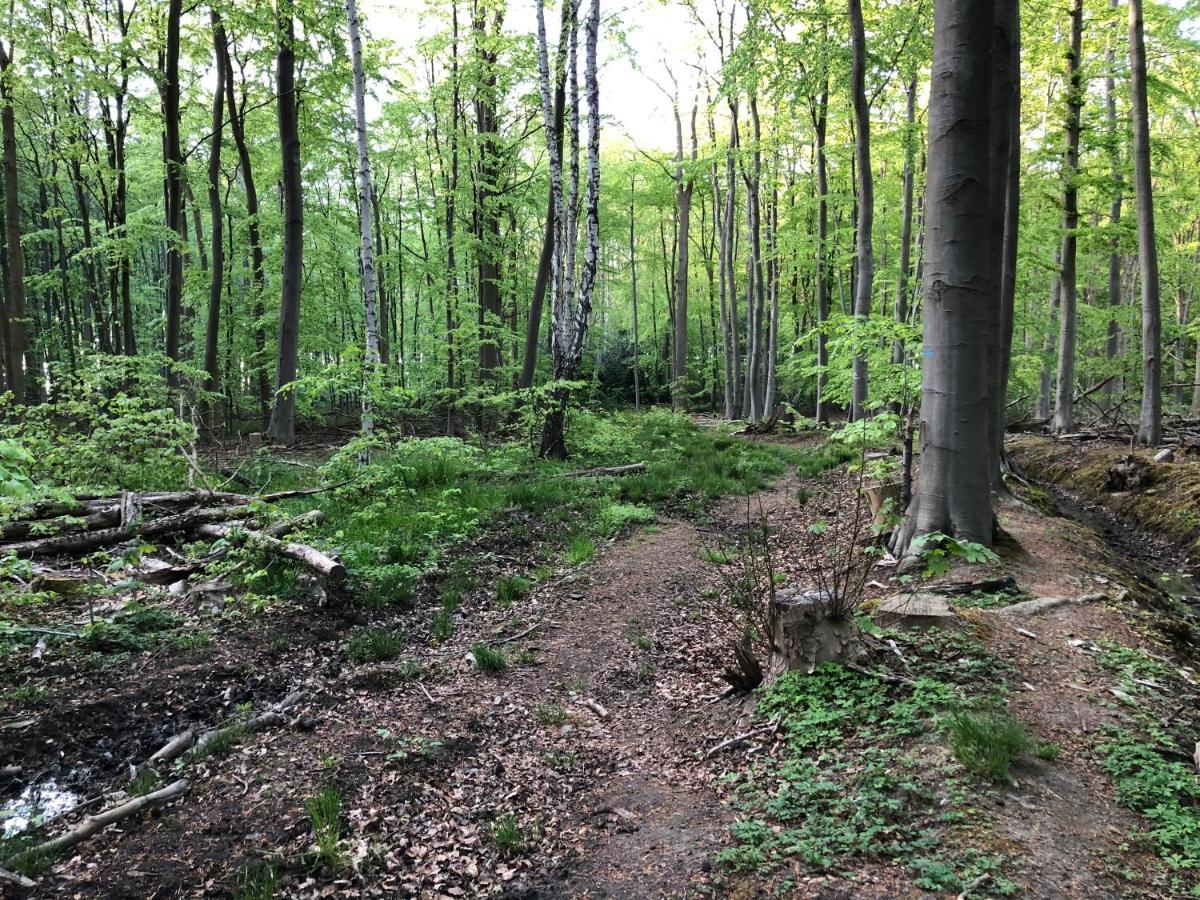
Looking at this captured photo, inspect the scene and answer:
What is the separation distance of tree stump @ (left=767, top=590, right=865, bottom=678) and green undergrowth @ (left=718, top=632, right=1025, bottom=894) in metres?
0.10

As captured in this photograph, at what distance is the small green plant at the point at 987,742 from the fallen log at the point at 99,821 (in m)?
3.99

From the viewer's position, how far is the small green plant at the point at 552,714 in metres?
4.20

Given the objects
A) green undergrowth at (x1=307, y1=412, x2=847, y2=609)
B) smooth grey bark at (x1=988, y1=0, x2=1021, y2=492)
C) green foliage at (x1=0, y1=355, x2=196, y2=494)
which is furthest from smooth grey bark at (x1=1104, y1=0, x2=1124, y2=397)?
green foliage at (x1=0, y1=355, x2=196, y2=494)

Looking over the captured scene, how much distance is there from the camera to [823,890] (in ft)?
7.76

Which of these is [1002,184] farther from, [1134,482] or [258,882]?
[1134,482]

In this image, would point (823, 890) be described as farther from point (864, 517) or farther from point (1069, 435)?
point (1069, 435)

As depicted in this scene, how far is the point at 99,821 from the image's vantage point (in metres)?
2.99

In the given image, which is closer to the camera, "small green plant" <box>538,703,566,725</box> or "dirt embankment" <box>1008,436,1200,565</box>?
"small green plant" <box>538,703,566,725</box>

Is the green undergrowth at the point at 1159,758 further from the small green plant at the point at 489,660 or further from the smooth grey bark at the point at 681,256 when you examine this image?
the smooth grey bark at the point at 681,256

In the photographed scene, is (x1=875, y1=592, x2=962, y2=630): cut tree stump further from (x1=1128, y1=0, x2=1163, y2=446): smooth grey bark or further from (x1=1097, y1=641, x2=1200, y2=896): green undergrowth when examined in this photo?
(x1=1128, y1=0, x2=1163, y2=446): smooth grey bark

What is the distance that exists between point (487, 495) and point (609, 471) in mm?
2800

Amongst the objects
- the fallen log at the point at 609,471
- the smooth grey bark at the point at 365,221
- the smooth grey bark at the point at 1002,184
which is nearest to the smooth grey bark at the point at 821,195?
the fallen log at the point at 609,471

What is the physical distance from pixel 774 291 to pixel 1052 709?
1680 centimetres

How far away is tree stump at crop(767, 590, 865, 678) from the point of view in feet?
12.5
